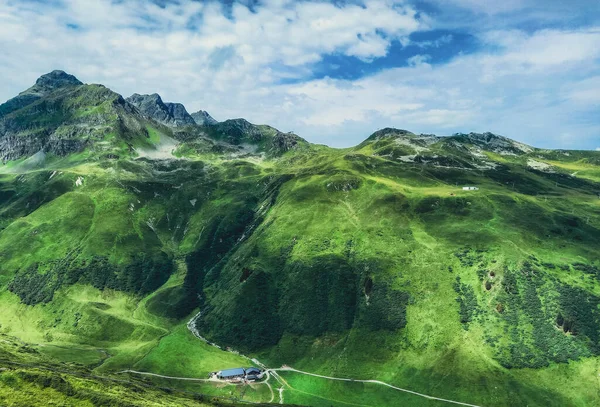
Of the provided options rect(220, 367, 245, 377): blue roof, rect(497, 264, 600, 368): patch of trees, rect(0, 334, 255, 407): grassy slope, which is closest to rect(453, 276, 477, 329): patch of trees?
rect(497, 264, 600, 368): patch of trees

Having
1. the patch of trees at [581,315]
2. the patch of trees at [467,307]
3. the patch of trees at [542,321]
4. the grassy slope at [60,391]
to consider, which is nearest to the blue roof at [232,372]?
the grassy slope at [60,391]

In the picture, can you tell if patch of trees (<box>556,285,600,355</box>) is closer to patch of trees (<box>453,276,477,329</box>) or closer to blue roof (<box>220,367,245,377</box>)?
patch of trees (<box>453,276,477,329</box>)

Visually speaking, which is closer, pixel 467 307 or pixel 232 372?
pixel 232 372

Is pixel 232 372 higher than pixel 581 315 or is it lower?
lower

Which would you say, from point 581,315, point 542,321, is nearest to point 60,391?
point 542,321

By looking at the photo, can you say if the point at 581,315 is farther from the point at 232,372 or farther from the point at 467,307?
the point at 232,372

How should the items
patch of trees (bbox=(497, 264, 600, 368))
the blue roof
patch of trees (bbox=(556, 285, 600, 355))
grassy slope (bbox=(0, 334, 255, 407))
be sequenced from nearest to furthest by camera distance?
1. grassy slope (bbox=(0, 334, 255, 407))
2. patch of trees (bbox=(497, 264, 600, 368))
3. patch of trees (bbox=(556, 285, 600, 355))
4. the blue roof

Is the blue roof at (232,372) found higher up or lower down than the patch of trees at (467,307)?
lower down

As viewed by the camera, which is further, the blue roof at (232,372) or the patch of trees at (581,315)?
the blue roof at (232,372)

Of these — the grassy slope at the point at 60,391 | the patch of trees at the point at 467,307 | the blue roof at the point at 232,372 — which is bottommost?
the blue roof at the point at 232,372

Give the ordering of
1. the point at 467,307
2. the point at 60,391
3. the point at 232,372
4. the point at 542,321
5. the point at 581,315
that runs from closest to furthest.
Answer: the point at 60,391 → the point at 581,315 → the point at 232,372 → the point at 542,321 → the point at 467,307

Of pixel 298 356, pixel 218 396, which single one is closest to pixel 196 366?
pixel 218 396

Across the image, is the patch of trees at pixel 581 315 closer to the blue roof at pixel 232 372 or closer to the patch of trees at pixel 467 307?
the patch of trees at pixel 467 307

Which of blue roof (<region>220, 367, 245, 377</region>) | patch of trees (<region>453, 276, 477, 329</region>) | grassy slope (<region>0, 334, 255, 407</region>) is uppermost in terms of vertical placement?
patch of trees (<region>453, 276, 477, 329</region>)
